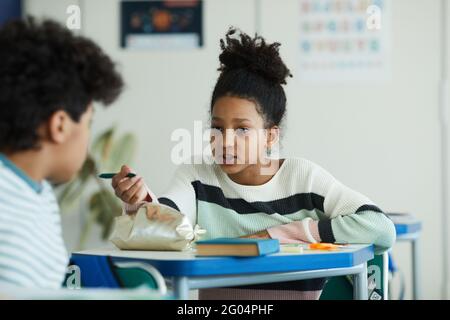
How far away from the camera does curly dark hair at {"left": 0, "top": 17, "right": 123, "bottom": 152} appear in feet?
3.86

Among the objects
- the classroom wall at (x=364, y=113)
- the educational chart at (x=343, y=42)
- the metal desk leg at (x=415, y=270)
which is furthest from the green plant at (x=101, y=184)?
the metal desk leg at (x=415, y=270)

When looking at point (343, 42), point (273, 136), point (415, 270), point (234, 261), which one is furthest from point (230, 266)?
point (343, 42)

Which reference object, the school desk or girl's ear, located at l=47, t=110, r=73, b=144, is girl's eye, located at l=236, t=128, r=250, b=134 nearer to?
the school desk

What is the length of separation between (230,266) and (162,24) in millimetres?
2891

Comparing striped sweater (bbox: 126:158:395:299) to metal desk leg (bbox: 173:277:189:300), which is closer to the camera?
metal desk leg (bbox: 173:277:189:300)

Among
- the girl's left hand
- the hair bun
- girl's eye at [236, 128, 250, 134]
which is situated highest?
the hair bun

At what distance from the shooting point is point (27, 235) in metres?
1.14

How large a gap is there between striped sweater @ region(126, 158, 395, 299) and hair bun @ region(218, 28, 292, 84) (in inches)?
9.8

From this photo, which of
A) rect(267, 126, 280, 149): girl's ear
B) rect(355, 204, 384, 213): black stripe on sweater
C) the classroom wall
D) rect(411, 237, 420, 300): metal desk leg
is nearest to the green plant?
the classroom wall

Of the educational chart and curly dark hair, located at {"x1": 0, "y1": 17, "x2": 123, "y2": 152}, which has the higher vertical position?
the educational chart

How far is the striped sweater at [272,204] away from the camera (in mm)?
2010

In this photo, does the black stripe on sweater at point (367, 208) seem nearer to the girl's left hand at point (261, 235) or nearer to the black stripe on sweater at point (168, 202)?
the girl's left hand at point (261, 235)

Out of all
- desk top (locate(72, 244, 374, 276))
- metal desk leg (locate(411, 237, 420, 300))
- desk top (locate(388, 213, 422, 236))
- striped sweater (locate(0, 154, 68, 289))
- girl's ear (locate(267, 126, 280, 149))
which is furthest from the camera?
metal desk leg (locate(411, 237, 420, 300))

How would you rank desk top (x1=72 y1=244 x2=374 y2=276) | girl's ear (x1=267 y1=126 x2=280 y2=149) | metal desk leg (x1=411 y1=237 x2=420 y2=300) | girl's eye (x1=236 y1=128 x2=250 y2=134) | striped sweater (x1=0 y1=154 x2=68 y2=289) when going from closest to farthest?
striped sweater (x1=0 y1=154 x2=68 y2=289) < desk top (x1=72 y1=244 x2=374 y2=276) < girl's eye (x1=236 y1=128 x2=250 y2=134) < girl's ear (x1=267 y1=126 x2=280 y2=149) < metal desk leg (x1=411 y1=237 x2=420 y2=300)
